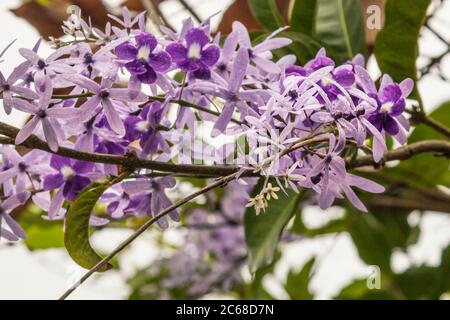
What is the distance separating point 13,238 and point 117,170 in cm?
14

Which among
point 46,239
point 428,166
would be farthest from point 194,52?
point 46,239

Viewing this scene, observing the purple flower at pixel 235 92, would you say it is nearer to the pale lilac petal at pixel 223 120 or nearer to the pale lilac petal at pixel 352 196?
the pale lilac petal at pixel 223 120

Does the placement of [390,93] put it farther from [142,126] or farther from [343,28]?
[343,28]

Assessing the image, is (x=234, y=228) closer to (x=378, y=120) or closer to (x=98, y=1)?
(x=98, y=1)

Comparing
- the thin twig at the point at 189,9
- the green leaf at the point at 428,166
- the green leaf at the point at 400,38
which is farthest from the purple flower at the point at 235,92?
the green leaf at the point at 428,166

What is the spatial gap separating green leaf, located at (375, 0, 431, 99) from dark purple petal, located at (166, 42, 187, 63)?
0.44 meters

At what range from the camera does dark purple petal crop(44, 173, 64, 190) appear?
0.87 meters

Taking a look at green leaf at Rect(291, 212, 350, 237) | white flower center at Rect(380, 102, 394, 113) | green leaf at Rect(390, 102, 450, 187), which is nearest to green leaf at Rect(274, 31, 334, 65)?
white flower center at Rect(380, 102, 394, 113)

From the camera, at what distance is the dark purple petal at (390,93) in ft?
2.67

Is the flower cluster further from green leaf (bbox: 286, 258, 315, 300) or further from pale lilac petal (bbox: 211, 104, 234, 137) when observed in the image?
green leaf (bbox: 286, 258, 315, 300)

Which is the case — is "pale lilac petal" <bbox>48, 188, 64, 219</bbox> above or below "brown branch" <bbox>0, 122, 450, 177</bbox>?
below

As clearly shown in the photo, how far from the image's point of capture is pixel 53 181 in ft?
2.86

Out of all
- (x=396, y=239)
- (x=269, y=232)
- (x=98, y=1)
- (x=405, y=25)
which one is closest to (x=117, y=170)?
(x=269, y=232)

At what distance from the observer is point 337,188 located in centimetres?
83
